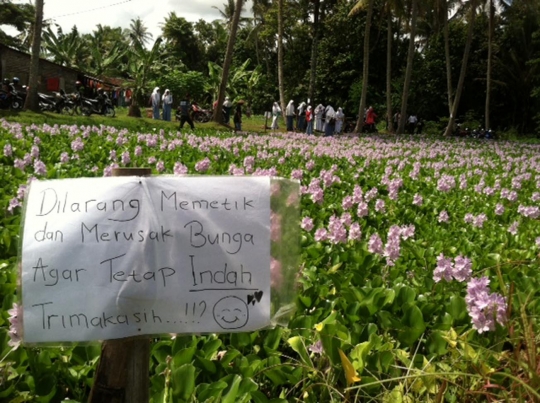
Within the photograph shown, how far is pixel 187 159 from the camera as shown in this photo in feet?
25.4

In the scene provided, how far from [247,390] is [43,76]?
3356 cm

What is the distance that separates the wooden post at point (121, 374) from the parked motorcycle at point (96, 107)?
20226 millimetres

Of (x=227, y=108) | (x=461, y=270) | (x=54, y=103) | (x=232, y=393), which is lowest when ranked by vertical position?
(x=232, y=393)

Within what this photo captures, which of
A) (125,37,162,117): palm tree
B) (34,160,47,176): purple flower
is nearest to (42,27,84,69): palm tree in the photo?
(125,37,162,117): palm tree

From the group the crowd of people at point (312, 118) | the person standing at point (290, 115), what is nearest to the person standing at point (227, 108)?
the crowd of people at point (312, 118)


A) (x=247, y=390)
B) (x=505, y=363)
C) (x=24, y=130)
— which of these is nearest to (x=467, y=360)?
(x=505, y=363)

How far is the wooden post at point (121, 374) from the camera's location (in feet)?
4.77

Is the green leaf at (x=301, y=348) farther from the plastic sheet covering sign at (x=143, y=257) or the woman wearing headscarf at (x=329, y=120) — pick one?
the woman wearing headscarf at (x=329, y=120)

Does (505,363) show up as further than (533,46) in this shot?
No

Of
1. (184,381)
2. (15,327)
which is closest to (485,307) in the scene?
(184,381)

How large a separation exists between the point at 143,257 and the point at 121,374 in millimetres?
316

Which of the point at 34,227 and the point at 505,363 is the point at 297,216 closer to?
the point at 34,227

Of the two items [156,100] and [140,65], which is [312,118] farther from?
[140,65]

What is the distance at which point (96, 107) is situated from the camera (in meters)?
21.5
